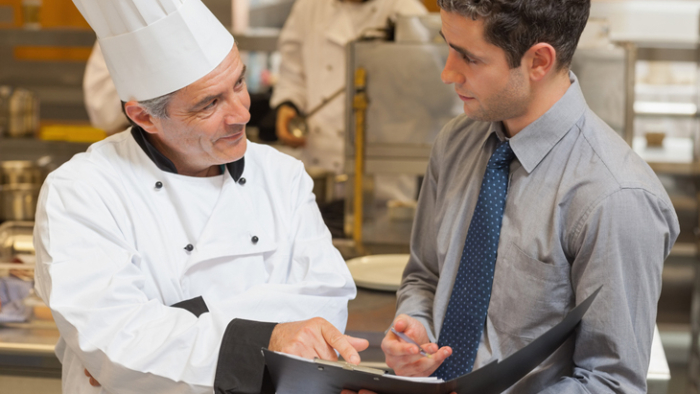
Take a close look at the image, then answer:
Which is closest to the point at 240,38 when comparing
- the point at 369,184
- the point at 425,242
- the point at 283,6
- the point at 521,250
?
the point at 283,6

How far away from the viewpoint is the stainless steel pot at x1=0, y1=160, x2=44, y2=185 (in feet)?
10.1

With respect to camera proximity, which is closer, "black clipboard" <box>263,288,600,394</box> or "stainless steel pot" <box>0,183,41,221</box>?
"black clipboard" <box>263,288,600,394</box>

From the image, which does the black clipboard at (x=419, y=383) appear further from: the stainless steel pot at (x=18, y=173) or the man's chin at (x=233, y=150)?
the stainless steel pot at (x=18, y=173)

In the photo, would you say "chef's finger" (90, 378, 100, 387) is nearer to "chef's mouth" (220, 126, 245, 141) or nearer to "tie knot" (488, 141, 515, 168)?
"chef's mouth" (220, 126, 245, 141)

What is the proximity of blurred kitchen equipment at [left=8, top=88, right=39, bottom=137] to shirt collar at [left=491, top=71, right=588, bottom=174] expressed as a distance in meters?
3.81

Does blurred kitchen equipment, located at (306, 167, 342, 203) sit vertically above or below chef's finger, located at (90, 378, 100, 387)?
below

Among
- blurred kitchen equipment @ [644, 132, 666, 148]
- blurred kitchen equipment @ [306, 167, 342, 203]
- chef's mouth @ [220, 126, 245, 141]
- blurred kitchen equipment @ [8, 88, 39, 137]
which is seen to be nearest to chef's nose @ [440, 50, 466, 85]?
chef's mouth @ [220, 126, 245, 141]

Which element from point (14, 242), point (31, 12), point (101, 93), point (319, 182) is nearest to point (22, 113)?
point (101, 93)

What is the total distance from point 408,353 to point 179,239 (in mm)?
515

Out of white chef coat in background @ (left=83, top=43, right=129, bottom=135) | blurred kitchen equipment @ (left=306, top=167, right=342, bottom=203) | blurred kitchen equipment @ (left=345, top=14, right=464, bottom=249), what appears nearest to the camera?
blurred kitchen equipment @ (left=345, top=14, right=464, bottom=249)

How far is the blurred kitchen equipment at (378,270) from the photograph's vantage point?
1976mm

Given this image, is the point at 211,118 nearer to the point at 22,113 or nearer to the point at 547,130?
the point at 547,130

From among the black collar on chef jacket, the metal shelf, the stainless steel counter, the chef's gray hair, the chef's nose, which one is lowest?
the stainless steel counter

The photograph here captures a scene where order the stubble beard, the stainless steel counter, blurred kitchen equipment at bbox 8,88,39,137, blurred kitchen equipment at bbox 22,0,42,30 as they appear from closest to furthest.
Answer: the stubble beard
the stainless steel counter
blurred kitchen equipment at bbox 8,88,39,137
blurred kitchen equipment at bbox 22,0,42,30
